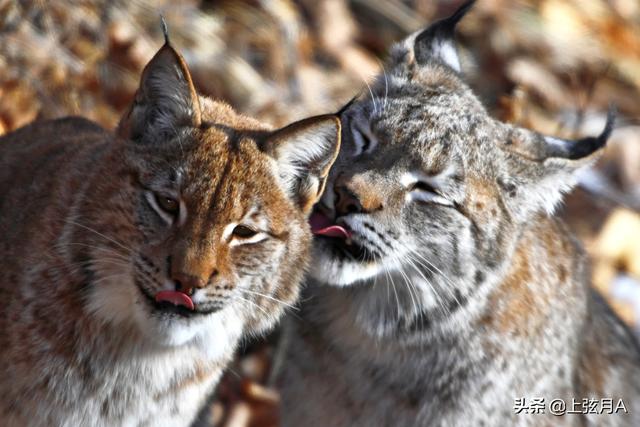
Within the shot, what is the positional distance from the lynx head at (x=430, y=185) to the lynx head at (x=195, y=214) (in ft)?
1.10

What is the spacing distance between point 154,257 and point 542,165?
2289 millimetres

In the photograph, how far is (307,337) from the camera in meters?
6.04

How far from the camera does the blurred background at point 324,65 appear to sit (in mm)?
7488

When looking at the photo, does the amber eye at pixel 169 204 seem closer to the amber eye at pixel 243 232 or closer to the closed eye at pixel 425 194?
the amber eye at pixel 243 232

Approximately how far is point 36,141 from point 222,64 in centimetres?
313

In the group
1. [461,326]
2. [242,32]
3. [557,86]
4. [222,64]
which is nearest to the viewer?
[461,326]

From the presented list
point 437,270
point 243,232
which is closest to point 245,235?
point 243,232

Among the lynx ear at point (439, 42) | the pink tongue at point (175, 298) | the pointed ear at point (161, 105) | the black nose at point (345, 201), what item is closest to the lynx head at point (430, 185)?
the black nose at point (345, 201)

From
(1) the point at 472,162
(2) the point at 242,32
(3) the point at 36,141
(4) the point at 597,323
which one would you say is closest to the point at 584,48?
(2) the point at 242,32

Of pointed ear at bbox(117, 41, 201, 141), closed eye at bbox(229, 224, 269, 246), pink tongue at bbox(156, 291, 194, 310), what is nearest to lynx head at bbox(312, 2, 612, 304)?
closed eye at bbox(229, 224, 269, 246)

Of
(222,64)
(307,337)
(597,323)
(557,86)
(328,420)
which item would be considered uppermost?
(557,86)

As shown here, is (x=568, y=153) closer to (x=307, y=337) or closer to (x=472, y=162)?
(x=472, y=162)

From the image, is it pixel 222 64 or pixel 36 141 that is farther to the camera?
pixel 222 64

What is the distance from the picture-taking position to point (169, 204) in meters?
4.44
